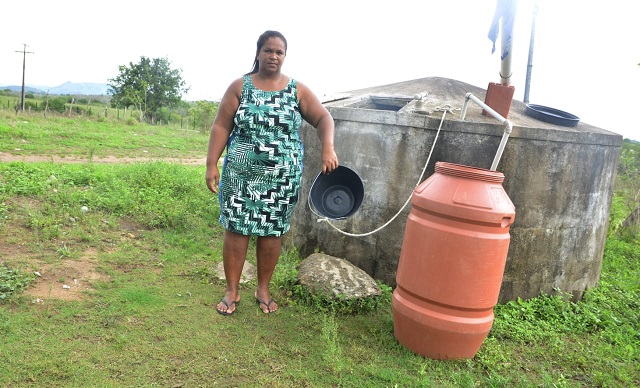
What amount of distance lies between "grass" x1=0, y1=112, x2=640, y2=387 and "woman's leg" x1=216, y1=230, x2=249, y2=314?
111 millimetres

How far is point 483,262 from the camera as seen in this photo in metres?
3.00

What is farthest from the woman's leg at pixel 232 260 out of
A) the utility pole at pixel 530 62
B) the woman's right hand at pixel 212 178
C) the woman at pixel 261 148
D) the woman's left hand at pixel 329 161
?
the utility pole at pixel 530 62

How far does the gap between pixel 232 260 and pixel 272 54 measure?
147cm

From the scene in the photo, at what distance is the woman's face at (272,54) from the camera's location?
10.4 ft

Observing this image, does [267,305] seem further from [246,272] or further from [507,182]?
[507,182]

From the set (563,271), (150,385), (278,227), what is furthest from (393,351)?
(563,271)

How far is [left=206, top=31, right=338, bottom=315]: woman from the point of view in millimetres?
3232

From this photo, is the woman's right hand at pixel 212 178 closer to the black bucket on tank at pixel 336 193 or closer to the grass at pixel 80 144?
the black bucket on tank at pixel 336 193

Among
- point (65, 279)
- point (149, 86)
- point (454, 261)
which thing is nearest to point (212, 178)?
point (65, 279)

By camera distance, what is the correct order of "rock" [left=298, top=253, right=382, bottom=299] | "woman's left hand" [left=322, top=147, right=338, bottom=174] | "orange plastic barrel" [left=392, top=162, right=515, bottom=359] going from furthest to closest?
1. "rock" [left=298, top=253, right=382, bottom=299]
2. "woman's left hand" [left=322, top=147, right=338, bottom=174]
3. "orange plastic barrel" [left=392, top=162, right=515, bottom=359]

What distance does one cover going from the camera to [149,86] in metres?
35.5

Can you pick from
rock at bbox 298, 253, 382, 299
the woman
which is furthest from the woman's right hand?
rock at bbox 298, 253, 382, 299

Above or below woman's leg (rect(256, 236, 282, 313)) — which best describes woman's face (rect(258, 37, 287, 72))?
above

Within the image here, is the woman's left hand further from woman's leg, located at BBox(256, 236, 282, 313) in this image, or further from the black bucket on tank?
the black bucket on tank
